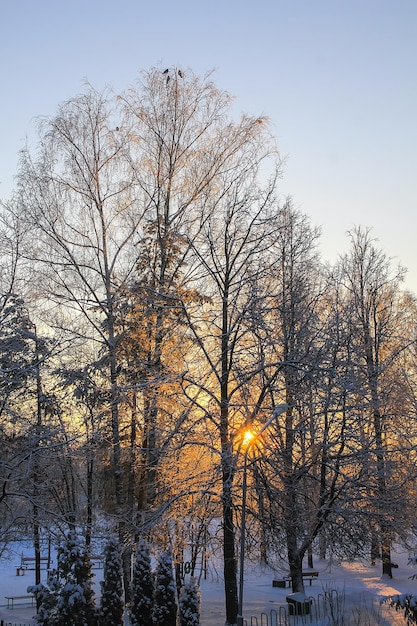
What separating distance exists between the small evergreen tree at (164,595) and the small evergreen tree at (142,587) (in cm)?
56

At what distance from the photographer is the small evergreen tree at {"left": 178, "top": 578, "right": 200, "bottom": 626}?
45.8 feet

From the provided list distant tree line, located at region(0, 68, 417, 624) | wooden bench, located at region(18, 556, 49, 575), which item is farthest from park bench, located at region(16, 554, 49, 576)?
distant tree line, located at region(0, 68, 417, 624)

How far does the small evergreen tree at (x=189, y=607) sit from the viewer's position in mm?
13954

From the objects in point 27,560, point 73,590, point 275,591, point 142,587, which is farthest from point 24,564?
point 73,590

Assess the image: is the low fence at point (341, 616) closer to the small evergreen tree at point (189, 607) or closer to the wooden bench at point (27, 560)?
the small evergreen tree at point (189, 607)

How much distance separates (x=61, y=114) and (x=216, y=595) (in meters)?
17.4

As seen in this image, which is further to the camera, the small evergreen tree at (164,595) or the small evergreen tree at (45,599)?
the small evergreen tree at (164,595)

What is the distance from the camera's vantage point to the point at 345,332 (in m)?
16.5

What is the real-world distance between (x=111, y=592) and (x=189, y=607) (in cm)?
234

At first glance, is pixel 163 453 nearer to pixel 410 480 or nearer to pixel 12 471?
pixel 12 471

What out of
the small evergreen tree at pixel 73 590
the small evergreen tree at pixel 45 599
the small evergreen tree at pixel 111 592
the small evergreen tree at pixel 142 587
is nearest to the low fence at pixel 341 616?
the small evergreen tree at pixel 142 587

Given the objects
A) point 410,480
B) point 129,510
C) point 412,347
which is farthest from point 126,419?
point 412,347

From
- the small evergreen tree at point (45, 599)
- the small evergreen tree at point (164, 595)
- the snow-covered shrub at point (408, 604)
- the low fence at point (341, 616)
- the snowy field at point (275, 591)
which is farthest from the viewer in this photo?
the snowy field at point (275, 591)

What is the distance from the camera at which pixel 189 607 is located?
1411cm
